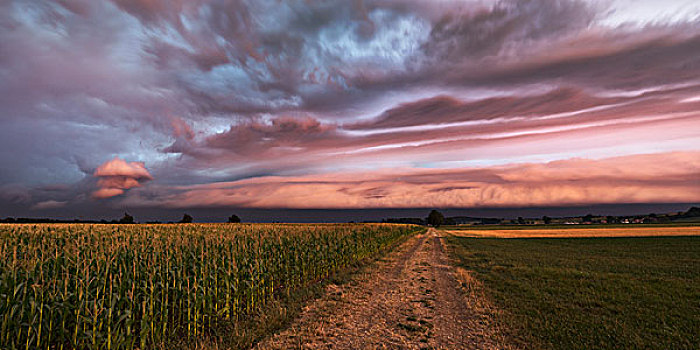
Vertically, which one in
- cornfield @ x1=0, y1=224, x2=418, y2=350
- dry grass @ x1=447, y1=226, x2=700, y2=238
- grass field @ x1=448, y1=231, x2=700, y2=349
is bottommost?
dry grass @ x1=447, y1=226, x2=700, y2=238

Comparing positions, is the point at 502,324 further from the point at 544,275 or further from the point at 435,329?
the point at 544,275

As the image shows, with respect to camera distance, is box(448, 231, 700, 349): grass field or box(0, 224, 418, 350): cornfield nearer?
box(0, 224, 418, 350): cornfield

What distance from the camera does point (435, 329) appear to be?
916 cm

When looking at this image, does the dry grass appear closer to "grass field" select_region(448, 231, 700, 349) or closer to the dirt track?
"grass field" select_region(448, 231, 700, 349)

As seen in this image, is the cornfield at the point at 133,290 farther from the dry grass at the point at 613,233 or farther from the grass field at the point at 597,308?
the dry grass at the point at 613,233

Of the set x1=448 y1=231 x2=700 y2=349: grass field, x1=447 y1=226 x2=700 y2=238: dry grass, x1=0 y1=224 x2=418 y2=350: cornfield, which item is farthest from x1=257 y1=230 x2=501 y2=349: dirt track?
x1=447 y1=226 x2=700 y2=238: dry grass

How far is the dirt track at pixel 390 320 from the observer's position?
8.12 meters

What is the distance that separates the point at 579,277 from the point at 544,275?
5.73 feet

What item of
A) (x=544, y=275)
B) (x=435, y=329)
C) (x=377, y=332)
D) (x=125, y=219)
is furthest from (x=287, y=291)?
(x=125, y=219)

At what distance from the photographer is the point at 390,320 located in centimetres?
997

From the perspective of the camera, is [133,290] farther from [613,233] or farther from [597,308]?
[613,233]

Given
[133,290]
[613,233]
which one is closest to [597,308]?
[133,290]

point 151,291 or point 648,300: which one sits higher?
point 151,291

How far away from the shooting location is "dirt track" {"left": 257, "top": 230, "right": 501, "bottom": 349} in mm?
8117
